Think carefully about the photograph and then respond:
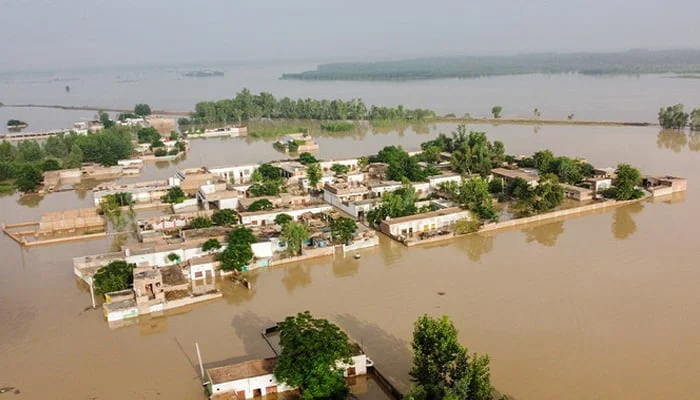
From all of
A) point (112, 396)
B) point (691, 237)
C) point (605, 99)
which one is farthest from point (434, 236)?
point (605, 99)

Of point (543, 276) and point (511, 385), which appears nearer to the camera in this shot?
point (511, 385)

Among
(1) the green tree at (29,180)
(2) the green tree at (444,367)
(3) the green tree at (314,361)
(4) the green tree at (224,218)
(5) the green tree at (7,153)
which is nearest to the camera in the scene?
(2) the green tree at (444,367)

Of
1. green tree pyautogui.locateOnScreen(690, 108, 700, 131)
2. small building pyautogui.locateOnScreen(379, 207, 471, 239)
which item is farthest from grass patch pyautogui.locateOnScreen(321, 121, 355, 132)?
small building pyautogui.locateOnScreen(379, 207, 471, 239)

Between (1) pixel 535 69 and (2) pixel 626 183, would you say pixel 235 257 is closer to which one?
(2) pixel 626 183

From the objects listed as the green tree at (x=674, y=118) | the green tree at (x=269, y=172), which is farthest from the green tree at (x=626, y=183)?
the green tree at (x=674, y=118)

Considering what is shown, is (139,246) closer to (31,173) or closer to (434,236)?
(434,236)

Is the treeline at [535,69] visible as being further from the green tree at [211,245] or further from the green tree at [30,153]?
the green tree at [211,245]
